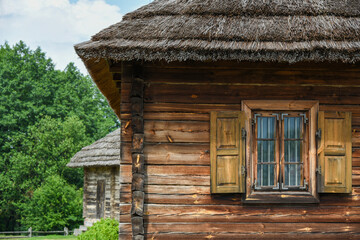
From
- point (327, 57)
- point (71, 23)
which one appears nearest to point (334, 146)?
point (327, 57)

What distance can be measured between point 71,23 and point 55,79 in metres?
75.3

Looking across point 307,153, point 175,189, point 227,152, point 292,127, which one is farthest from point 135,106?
point 307,153

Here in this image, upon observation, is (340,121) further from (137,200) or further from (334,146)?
(137,200)

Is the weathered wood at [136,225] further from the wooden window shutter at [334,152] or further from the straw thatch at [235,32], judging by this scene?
the wooden window shutter at [334,152]

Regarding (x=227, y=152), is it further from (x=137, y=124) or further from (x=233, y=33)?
(x=233, y=33)

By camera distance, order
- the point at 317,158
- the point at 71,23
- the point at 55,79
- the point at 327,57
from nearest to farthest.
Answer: the point at 327,57 → the point at 317,158 → the point at 55,79 → the point at 71,23

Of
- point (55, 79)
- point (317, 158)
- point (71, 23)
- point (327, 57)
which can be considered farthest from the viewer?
point (71, 23)

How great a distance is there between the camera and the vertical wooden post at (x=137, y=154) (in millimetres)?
6785

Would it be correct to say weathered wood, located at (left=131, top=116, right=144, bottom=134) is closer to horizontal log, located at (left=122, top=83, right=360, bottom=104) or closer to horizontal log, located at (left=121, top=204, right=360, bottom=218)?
horizontal log, located at (left=122, top=83, right=360, bottom=104)

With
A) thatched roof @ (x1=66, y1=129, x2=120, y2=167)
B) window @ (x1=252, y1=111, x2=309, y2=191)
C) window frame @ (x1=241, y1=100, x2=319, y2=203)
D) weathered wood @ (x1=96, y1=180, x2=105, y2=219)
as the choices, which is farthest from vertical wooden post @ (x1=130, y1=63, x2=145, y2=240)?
weathered wood @ (x1=96, y1=180, x2=105, y2=219)

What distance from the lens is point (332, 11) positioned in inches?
288

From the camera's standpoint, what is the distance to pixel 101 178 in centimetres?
2034

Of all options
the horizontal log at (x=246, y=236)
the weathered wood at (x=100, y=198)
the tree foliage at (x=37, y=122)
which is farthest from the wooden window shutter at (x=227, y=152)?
the tree foliage at (x=37, y=122)

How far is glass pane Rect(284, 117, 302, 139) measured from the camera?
7.08 meters
